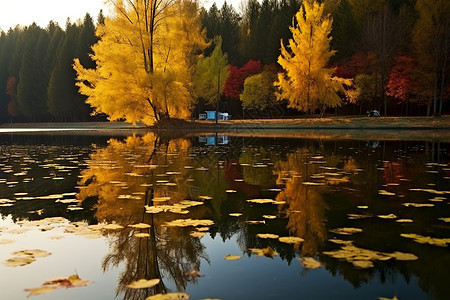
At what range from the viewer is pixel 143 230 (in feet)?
13.1

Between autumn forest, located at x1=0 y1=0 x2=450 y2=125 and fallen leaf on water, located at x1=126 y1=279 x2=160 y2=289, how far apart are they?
2430 centimetres

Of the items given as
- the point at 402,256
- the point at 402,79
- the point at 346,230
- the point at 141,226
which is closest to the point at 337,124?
the point at 402,79

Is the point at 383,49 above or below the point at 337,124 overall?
above

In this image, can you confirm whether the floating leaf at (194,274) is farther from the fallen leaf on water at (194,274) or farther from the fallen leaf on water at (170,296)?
the fallen leaf on water at (170,296)

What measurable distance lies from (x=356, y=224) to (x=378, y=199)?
1518 mm

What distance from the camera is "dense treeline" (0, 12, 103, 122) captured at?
187ft

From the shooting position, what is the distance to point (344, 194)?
19.3 feet

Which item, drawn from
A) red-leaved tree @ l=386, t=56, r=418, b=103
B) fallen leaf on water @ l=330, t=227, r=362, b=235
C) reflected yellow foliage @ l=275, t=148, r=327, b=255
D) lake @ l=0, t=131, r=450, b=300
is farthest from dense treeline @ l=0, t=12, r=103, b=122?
fallen leaf on water @ l=330, t=227, r=362, b=235

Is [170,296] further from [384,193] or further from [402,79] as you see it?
[402,79]

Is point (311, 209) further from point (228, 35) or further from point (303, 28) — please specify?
point (228, 35)

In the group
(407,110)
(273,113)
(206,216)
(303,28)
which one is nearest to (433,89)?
(407,110)


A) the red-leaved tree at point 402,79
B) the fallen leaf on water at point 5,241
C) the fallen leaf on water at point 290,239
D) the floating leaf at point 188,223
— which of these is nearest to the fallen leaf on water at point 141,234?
the floating leaf at point 188,223

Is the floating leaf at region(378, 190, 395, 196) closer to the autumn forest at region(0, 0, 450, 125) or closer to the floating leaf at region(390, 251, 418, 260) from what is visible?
the floating leaf at region(390, 251, 418, 260)

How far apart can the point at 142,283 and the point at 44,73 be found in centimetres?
6928
